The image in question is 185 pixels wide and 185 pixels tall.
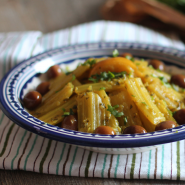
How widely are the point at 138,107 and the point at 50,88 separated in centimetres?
104

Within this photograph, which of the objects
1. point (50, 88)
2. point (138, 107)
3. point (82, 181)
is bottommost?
point (82, 181)

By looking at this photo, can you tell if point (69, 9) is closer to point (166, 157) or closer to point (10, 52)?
point (10, 52)

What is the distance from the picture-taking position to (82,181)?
2041 mm

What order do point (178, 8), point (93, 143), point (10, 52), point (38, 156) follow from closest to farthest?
point (93, 143)
point (38, 156)
point (10, 52)
point (178, 8)

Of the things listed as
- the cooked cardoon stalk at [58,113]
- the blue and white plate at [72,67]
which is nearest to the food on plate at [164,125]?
the blue and white plate at [72,67]

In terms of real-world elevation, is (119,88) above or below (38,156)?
above

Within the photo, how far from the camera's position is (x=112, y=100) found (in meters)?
2.37

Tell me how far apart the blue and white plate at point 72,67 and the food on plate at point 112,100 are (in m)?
0.16

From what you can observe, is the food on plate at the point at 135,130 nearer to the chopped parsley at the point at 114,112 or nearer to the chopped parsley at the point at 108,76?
the chopped parsley at the point at 114,112

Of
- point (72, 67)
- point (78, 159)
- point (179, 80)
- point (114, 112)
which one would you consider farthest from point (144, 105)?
point (72, 67)

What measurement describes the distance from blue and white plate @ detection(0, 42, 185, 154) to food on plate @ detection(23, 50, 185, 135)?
0.16 metres

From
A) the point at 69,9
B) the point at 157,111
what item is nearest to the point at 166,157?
the point at 157,111

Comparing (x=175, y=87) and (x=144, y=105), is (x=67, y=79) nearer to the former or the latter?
(x=144, y=105)

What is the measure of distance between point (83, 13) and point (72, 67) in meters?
3.67
